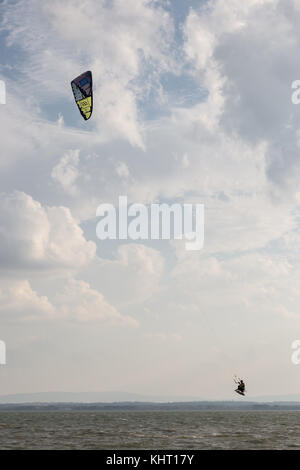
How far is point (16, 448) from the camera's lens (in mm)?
41750

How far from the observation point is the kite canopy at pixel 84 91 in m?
49.4

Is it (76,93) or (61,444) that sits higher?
(76,93)

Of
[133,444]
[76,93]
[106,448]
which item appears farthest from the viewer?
[76,93]

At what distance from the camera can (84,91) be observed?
50531mm

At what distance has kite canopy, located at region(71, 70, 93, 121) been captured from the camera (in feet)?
162
